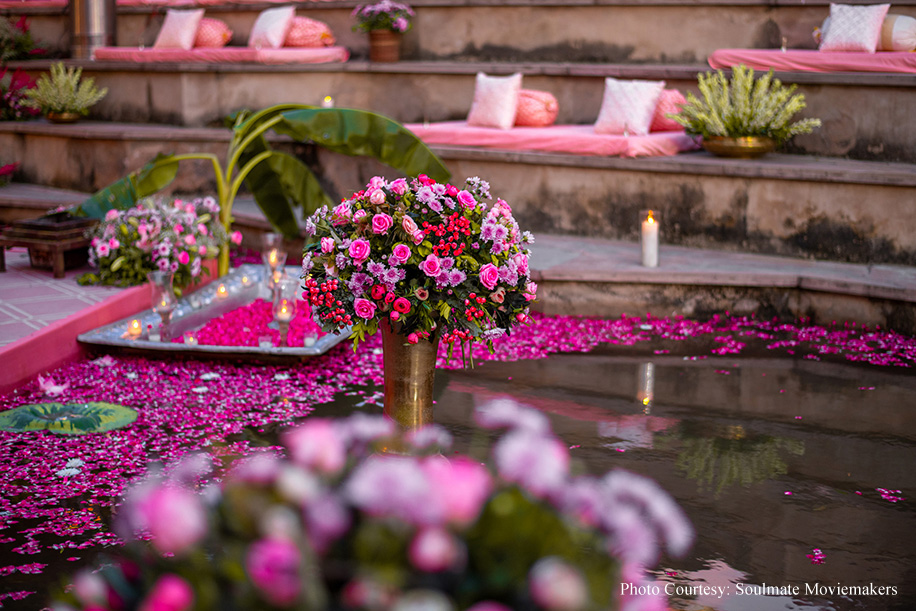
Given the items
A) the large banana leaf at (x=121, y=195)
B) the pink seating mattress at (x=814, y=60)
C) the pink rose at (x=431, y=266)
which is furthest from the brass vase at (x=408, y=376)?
the pink seating mattress at (x=814, y=60)

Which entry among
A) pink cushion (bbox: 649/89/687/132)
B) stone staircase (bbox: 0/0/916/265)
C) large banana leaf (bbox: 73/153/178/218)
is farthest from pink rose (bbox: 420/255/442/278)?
pink cushion (bbox: 649/89/687/132)

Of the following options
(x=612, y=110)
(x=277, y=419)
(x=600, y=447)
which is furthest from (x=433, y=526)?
(x=612, y=110)

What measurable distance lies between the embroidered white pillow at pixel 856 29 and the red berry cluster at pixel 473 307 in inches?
196

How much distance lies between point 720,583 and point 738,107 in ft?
14.6

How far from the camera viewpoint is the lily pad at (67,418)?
380 centimetres

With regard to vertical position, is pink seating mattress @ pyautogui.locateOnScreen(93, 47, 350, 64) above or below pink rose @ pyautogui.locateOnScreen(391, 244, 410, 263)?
above

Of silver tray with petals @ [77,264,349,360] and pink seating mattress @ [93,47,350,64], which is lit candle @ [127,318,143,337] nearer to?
silver tray with petals @ [77,264,349,360]

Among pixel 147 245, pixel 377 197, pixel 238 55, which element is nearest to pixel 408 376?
pixel 377 197

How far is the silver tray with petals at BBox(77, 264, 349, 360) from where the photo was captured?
457 cm

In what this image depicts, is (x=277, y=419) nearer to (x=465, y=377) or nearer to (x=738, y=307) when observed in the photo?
(x=465, y=377)

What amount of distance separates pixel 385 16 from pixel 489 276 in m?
6.13

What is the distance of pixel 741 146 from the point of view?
6.32 m

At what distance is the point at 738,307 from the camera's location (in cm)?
573

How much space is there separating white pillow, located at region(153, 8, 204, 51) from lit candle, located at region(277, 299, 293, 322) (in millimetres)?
5396
